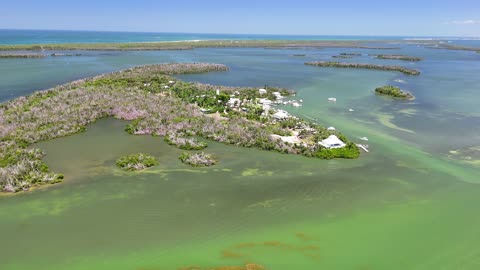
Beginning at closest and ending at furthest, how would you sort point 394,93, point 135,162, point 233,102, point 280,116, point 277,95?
A: point 135,162 < point 280,116 < point 233,102 < point 277,95 < point 394,93

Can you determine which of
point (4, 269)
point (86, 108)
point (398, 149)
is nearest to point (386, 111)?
point (398, 149)

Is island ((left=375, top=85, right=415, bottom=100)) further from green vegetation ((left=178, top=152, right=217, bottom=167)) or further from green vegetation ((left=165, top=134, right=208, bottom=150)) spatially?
green vegetation ((left=178, top=152, right=217, bottom=167))

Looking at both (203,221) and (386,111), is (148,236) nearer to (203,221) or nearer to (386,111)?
(203,221)

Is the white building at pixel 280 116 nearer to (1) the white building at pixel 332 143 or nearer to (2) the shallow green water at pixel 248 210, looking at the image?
(1) the white building at pixel 332 143

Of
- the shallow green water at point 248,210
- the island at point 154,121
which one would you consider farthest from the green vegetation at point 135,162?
the island at point 154,121

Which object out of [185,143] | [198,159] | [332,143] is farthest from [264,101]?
[198,159]

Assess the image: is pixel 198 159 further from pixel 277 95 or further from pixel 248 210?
pixel 277 95

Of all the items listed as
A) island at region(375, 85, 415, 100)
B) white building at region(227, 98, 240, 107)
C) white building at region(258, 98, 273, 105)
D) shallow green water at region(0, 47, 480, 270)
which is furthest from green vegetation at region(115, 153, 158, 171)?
island at region(375, 85, 415, 100)
